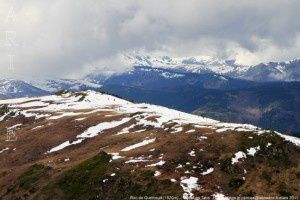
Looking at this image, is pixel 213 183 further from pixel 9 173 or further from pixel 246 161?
pixel 9 173

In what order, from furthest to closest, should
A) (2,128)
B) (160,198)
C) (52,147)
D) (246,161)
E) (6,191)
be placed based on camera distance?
(2,128)
(52,147)
(6,191)
(246,161)
(160,198)

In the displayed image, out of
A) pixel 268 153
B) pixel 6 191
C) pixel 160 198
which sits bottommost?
pixel 6 191

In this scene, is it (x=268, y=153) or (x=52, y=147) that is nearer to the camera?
(x=268, y=153)

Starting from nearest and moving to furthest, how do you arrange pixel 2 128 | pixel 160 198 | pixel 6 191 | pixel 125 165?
pixel 160 198 → pixel 125 165 → pixel 6 191 → pixel 2 128

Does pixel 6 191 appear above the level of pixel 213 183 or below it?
below

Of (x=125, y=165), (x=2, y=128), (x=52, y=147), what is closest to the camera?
(x=125, y=165)

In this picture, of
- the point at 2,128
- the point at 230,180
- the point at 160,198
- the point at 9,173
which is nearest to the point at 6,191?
the point at 9,173

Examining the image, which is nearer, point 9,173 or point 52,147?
point 9,173

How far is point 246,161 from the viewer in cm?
7481

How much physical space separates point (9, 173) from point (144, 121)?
3602cm

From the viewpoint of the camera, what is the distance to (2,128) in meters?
174

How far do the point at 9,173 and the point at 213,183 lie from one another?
176 feet

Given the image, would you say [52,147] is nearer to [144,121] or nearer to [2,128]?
[144,121]

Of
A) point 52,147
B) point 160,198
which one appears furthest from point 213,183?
point 52,147
